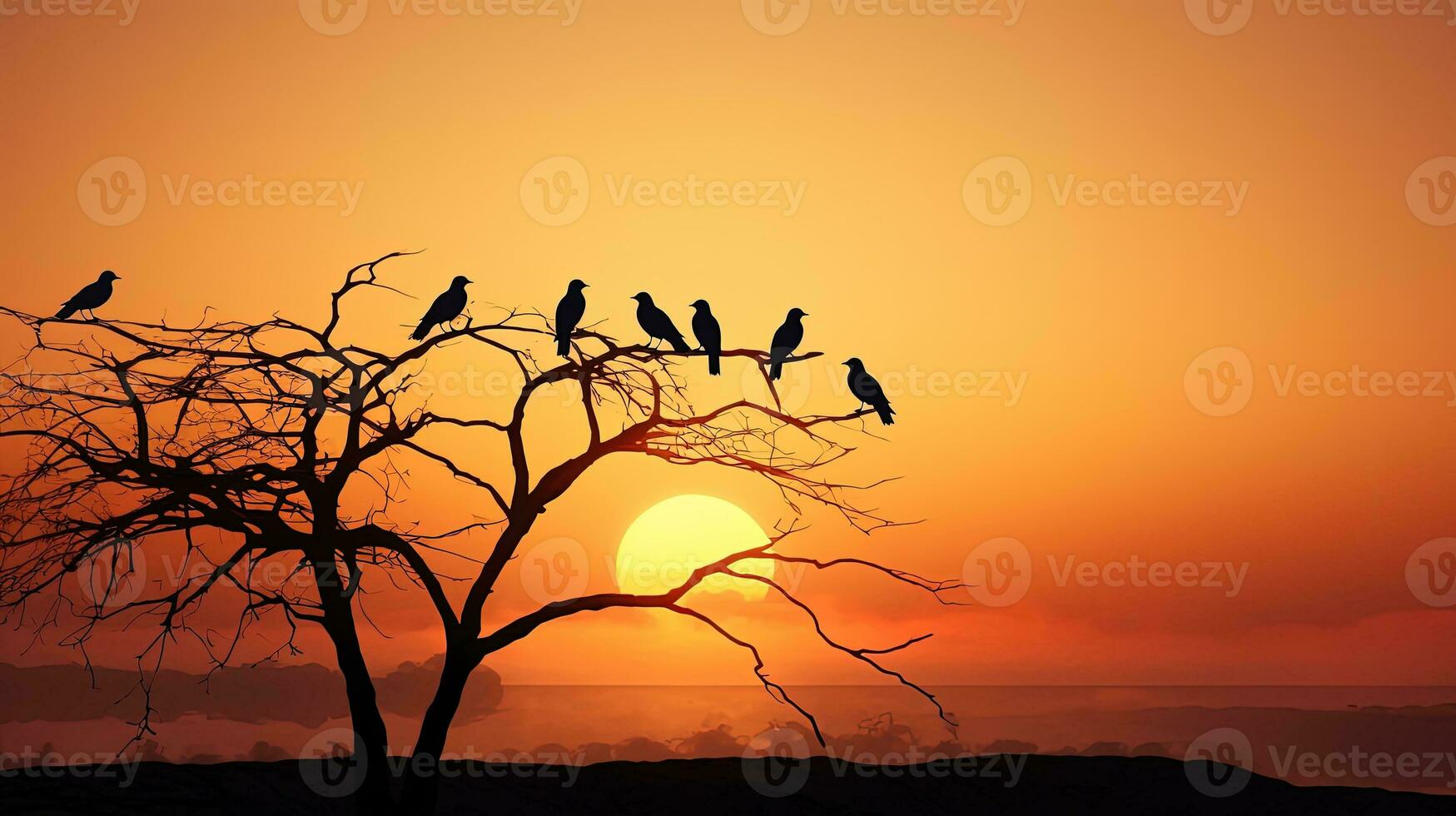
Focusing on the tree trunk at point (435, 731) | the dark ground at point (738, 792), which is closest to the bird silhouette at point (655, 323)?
the tree trunk at point (435, 731)

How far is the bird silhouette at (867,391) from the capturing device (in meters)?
9.22

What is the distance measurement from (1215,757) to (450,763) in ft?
27.0

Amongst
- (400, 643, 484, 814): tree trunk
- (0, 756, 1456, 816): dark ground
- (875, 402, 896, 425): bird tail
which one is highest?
(875, 402, 896, 425): bird tail

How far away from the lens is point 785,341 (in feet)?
30.4

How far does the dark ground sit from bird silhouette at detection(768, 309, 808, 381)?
4.42m

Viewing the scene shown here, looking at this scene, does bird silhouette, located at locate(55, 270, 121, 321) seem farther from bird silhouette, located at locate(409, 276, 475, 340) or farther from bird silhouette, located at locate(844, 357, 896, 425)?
bird silhouette, located at locate(844, 357, 896, 425)

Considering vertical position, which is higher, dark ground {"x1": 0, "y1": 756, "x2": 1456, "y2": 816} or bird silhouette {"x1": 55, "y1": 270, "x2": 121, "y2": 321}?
bird silhouette {"x1": 55, "y1": 270, "x2": 121, "y2": 321}

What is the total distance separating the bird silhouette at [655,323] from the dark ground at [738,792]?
4.50m

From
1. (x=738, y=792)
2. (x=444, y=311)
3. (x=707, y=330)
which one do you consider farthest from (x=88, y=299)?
(x=738, y=792)

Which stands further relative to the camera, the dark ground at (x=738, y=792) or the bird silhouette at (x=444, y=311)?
the dark ground at (x=738, y=792)

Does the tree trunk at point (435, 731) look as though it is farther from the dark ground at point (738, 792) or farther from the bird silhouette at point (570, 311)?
the bird silhouette at point (570, 311)

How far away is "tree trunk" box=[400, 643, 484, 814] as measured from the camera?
888cm

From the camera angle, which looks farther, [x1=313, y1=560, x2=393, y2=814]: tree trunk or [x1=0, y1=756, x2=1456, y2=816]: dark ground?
[x1=0, y1=756, x2=1456, y2=816]: dark ground

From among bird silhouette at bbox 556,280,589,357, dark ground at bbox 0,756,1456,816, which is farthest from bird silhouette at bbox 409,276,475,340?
dark ground at bbox 0,756,1456,816
